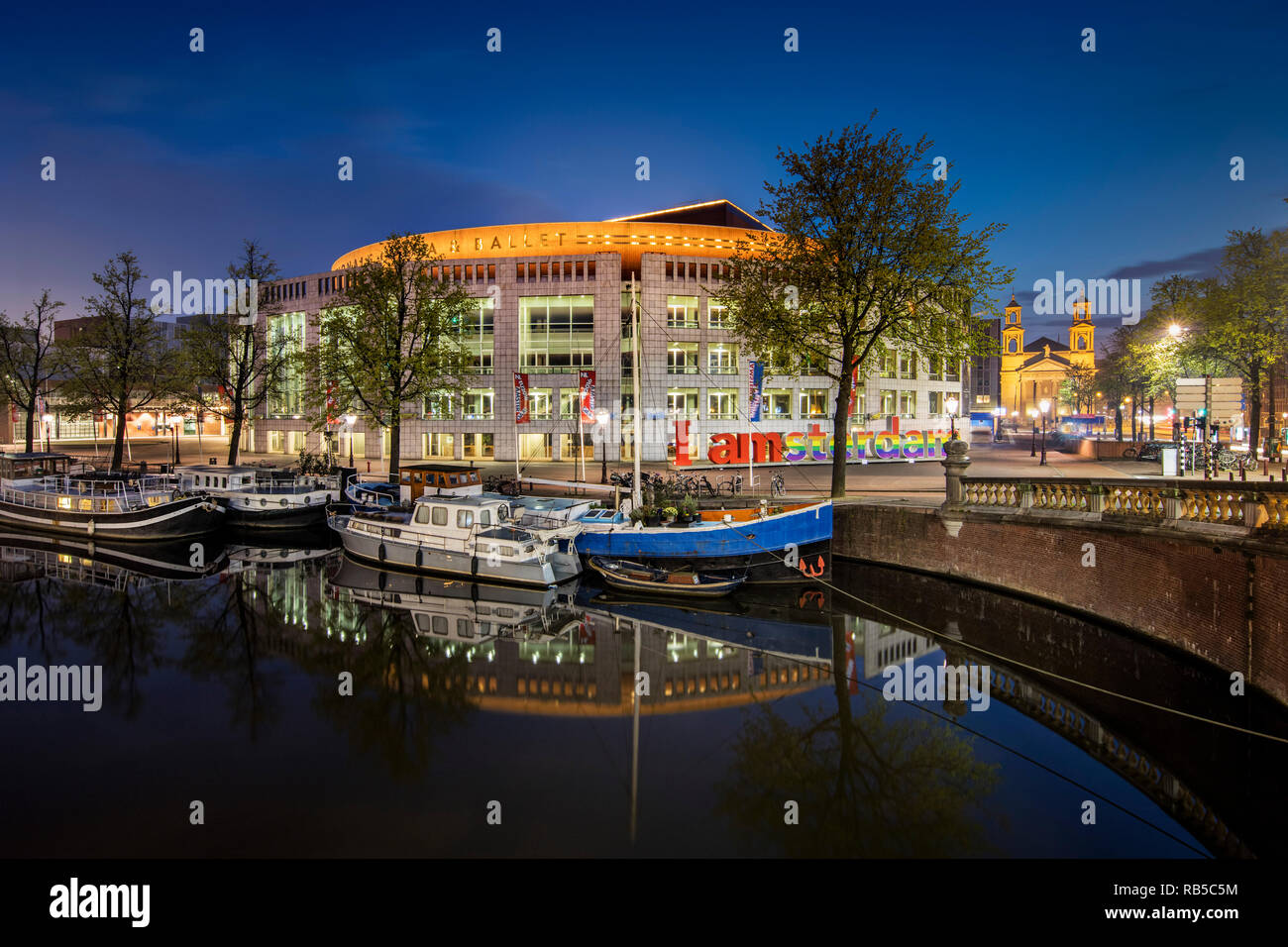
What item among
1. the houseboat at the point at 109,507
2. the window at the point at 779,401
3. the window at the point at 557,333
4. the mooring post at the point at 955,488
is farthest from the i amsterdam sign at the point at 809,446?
the houseboat at the point at 109,507

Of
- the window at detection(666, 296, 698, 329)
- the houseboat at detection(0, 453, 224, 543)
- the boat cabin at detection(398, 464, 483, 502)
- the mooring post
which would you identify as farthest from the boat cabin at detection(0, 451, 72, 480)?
the mooring post

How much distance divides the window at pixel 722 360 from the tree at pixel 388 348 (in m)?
25.0

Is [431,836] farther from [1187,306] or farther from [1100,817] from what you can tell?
[1187,306]

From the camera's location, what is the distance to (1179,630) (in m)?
15.6

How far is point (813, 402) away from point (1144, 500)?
4878 cm

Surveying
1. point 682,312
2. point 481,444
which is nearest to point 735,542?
point 682,312

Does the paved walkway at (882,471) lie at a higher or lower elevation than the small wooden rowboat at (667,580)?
higher

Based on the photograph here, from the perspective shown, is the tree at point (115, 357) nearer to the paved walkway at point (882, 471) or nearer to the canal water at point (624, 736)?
the paved walkway at point (882, 471)

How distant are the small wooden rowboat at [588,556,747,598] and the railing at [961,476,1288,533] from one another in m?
8.20

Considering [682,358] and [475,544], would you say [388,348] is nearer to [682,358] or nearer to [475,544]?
[475,544]

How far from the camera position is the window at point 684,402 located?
6134cm

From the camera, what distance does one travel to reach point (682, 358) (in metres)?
62.1
